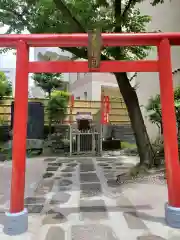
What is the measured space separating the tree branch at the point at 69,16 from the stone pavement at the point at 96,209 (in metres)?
3.63

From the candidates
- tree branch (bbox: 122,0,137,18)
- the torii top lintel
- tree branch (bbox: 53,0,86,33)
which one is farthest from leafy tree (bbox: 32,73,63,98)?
the torii top lintel

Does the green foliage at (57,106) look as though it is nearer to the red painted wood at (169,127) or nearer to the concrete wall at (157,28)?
the concrete wall at (157,28)

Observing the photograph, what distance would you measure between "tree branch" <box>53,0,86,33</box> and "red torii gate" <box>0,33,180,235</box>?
7.12 ft

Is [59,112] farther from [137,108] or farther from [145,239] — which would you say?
[145,239]

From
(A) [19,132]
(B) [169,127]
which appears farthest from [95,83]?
(A) [19,132]

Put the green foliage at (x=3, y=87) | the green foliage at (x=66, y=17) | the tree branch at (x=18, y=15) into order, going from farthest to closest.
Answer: the green foliage at (x=3, y=87) → the tree branch at (x=18, y=15) → the green foliage at (x=66, y=17)

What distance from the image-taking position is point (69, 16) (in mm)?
5145

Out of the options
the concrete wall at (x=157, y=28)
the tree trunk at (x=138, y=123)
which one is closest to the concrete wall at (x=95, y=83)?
the concrete wall at (x=157, y=28)

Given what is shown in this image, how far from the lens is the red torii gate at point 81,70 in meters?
3.08

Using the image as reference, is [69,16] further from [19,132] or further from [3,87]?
[3,87]

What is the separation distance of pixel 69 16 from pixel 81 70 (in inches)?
99.3

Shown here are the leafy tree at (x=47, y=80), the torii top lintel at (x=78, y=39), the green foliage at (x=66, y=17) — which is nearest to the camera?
the torii top lintel at (x=78, y=39)

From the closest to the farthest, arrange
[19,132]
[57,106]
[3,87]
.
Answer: [19,132] → [3,87] → [57,106]

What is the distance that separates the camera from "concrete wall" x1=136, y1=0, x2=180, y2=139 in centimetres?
1004
